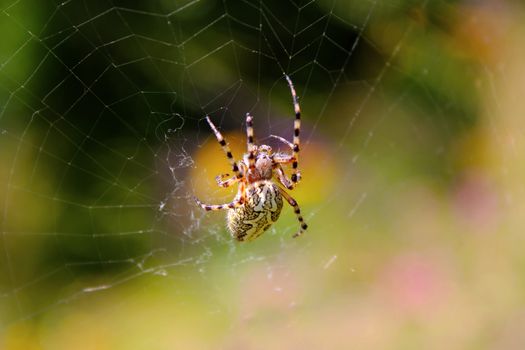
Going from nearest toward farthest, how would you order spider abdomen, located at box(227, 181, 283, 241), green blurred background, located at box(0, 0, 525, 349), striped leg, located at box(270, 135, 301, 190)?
spider abdomen, located at box(227, 181, 283, 241), striped leg, located at box(270, 135, 301, 190), green blurred background, located at box(0, 0, 525, 349)

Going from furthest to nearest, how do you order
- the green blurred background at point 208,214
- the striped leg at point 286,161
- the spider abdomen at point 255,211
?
1. the green blurred background at point 208,214
2. the striped leg at point 286,161
3. the spider abdomen at point 255,211

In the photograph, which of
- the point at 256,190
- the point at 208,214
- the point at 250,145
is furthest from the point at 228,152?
the point at 208,214

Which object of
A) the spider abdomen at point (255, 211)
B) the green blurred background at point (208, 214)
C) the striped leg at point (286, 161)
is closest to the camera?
the spider abdomen at point (255, 211)

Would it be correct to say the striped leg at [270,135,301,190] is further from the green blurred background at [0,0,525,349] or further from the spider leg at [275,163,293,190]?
the green blurred background at [0,0,525,349]

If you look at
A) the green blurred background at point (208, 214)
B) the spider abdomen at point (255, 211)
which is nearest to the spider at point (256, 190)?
the spider abdomen at point (255, 211)

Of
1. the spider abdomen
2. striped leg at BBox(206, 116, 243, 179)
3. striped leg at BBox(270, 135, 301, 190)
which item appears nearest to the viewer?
striped leg at BBox(206, 116, 243, 179)

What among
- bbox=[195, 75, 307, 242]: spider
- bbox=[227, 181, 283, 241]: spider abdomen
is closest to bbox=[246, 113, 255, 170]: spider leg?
bbox=[195, 75, 307, 242]: spider

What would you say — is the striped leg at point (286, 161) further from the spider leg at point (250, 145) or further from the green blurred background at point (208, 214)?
the green blurred background at point (208, 214)

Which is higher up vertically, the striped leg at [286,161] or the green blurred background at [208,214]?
the green blurred background at [208,214]
